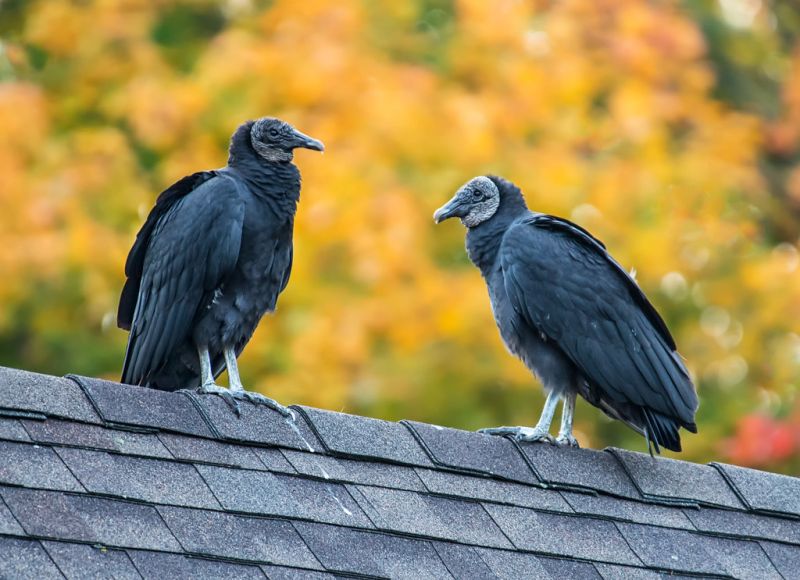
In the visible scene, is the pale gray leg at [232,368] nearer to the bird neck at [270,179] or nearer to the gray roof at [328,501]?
the bird neck at [270,179]

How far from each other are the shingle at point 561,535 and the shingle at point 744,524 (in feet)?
0.93

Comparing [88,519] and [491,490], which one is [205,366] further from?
[88,519]

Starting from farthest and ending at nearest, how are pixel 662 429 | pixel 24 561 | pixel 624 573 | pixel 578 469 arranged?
pixel 662 429 → pixel 578 469 → pixel 624 573 → pixel 24 561

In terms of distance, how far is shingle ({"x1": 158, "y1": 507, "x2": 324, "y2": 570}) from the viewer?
7.93ft

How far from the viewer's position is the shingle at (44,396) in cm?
250

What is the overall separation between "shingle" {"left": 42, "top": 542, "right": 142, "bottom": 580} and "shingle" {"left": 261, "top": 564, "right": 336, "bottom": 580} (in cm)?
25

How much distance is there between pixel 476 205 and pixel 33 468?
227 centimetres

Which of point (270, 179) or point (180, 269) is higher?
point (270, 179)

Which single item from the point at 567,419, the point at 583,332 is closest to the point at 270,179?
the point at 583,332

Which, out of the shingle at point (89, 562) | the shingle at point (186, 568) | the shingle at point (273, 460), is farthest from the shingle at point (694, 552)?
the shingle at point (89, 562)

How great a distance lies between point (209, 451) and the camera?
2.66m

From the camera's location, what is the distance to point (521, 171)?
754cm

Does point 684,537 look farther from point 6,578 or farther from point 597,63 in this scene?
point 597,63

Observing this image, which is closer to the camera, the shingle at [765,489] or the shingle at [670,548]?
the shingle at [670,548]
